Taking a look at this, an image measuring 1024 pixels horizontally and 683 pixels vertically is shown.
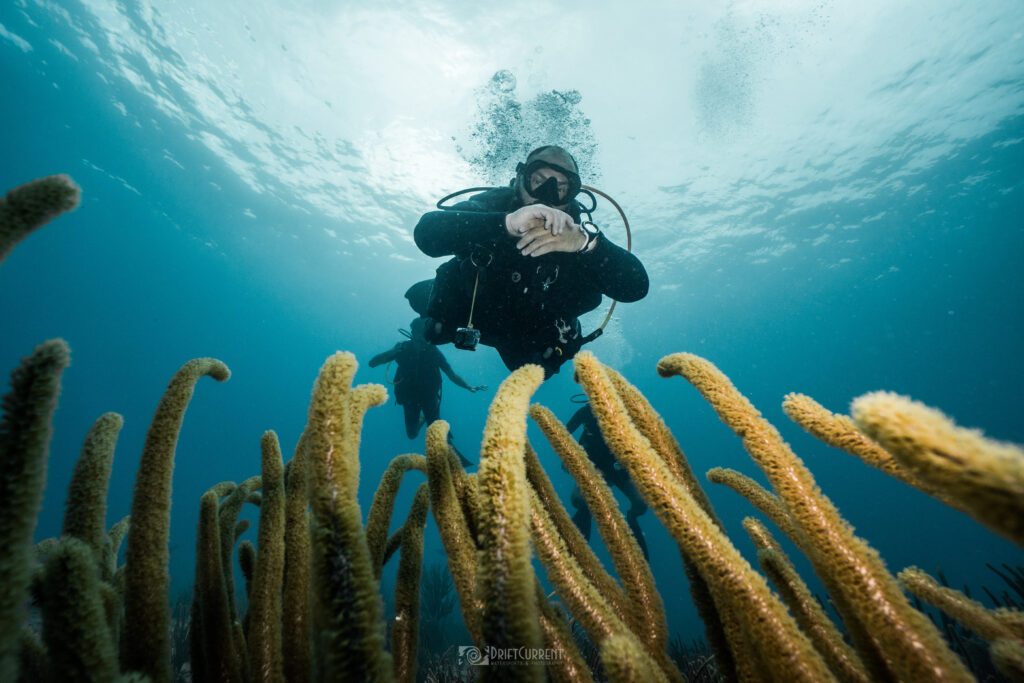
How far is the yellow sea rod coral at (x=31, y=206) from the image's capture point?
2.68ft

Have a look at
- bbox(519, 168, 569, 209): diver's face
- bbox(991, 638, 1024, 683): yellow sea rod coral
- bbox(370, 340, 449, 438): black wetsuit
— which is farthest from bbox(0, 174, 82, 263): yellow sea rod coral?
bbox(370, 340, 449, 438): black wetsuit

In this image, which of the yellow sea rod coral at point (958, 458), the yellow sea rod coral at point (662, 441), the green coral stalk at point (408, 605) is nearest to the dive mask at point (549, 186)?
the yellow sea rod coral at point (662, 441)

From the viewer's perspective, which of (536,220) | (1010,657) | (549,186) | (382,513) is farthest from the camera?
(549,186)

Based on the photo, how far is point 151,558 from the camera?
1.31 metres

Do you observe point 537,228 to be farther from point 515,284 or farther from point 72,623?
point 72,623

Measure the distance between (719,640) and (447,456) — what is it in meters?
1.34

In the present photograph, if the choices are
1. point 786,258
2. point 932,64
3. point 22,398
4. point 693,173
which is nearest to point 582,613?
point 22,398

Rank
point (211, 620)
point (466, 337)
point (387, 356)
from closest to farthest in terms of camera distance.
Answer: point (211, 620) < point (466, 337) < point (387, 356)

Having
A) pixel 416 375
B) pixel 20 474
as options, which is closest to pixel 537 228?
pixel 20 474

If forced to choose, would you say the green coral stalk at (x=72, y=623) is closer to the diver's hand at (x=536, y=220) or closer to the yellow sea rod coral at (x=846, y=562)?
the yellow sea rod coral at (x=846, y=562)

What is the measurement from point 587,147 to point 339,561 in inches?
771

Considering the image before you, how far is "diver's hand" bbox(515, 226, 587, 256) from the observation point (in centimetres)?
343

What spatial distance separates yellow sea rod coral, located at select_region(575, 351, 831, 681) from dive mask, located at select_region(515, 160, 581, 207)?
328 centimetres

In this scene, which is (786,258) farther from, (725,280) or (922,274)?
(922,274)
